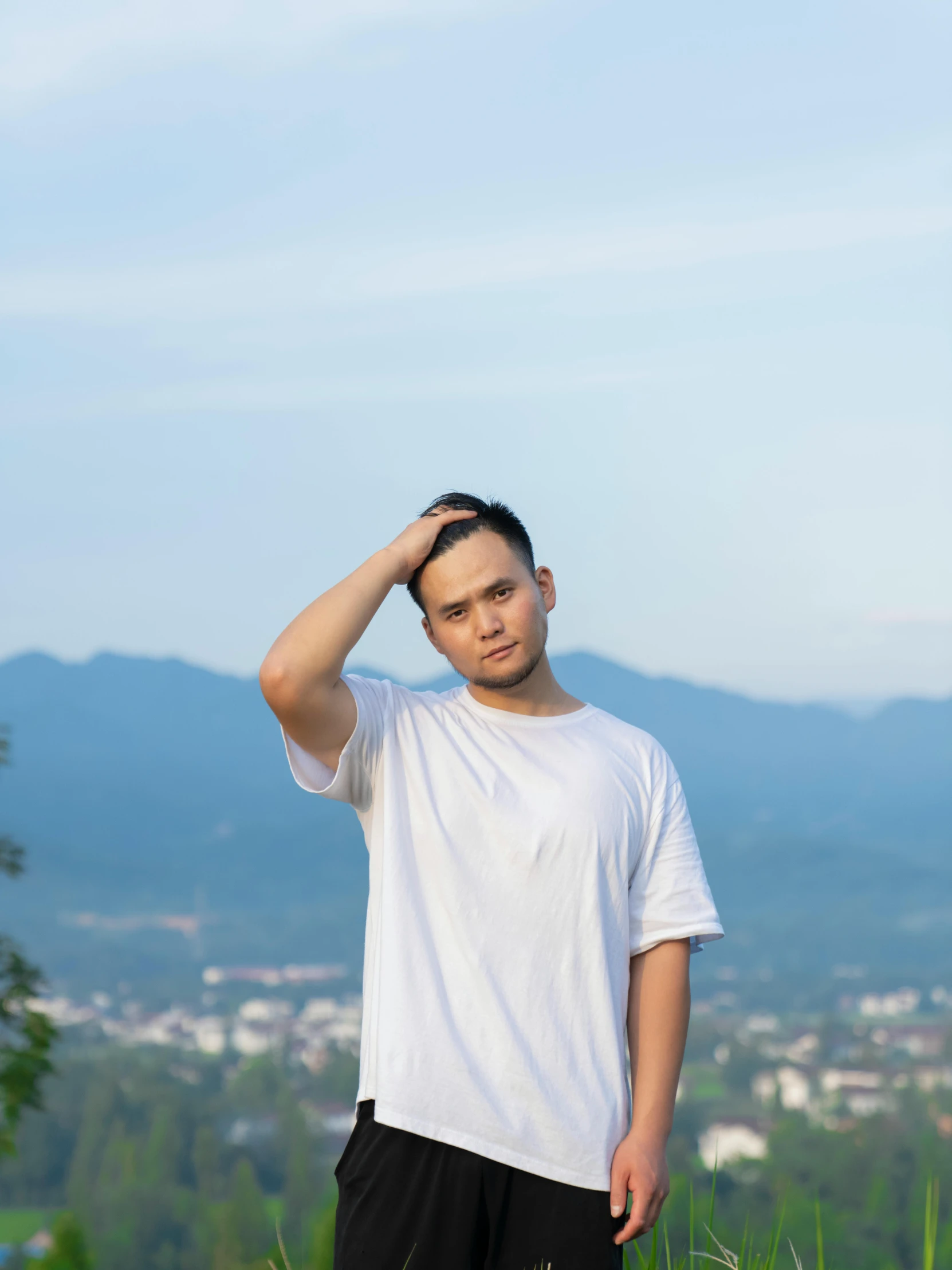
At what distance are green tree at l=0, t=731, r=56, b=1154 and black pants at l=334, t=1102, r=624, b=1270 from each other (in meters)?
6.74

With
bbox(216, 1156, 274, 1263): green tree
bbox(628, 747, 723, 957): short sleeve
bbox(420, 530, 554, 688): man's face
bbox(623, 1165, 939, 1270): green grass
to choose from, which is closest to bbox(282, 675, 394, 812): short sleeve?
bbox(420, 530, 554, 688): man's face

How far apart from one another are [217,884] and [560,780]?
1950 inches

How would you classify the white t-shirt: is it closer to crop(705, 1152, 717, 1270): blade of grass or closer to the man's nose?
the man's nose

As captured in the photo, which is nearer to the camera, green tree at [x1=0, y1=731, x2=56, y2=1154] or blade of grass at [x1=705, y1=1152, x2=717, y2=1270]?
blade of grass at [x1=705, y1=1152, x2=717, y2=1270]

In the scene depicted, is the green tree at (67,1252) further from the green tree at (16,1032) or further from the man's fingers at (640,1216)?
the man's fingers at (640,1216)

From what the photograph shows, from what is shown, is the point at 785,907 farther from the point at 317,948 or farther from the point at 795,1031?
the point at 317,948

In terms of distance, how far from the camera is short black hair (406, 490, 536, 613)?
171 cm

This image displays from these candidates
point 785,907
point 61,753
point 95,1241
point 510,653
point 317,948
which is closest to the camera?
point 510,653

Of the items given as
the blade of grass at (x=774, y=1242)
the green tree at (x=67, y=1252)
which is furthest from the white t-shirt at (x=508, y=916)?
the green tree at (x=67, y=1252)

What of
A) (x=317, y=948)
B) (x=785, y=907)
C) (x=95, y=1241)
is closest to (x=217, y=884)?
(x=317, y=948)

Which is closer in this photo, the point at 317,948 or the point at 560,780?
the point at 560,780

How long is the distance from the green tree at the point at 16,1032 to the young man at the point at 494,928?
6788 mm

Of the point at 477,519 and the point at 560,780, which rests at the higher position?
the point at 477,519

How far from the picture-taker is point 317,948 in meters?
42.3
